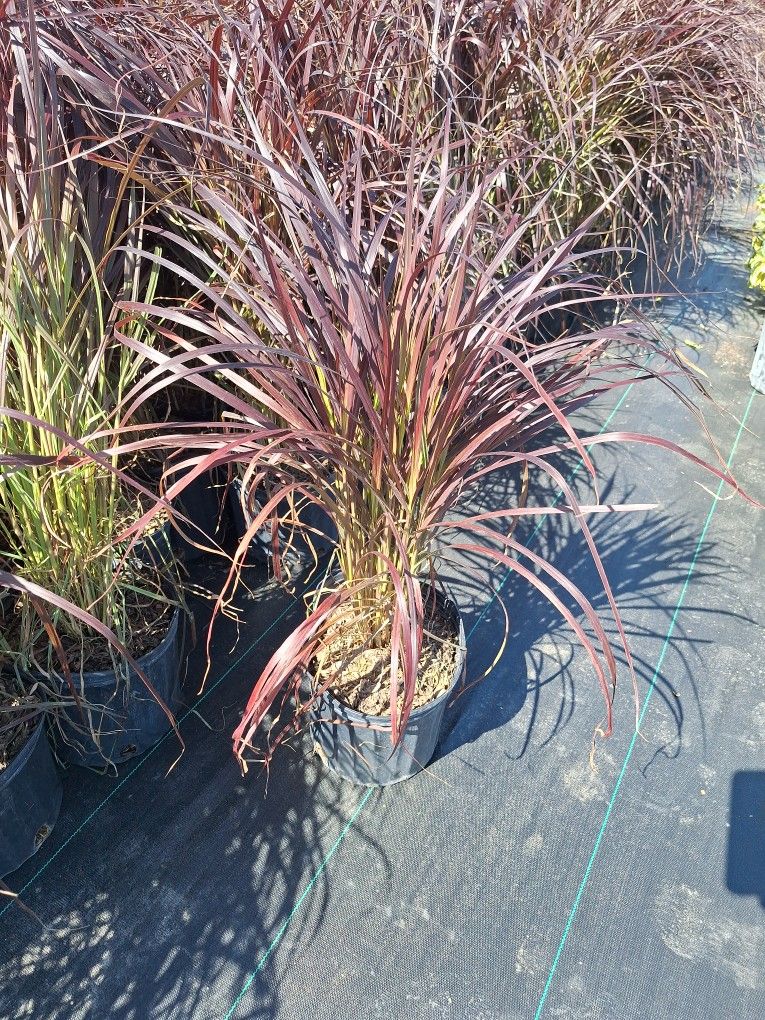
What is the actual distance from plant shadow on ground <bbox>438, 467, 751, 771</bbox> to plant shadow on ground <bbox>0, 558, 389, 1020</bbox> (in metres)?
0.30

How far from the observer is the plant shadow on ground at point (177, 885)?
1.02 metres

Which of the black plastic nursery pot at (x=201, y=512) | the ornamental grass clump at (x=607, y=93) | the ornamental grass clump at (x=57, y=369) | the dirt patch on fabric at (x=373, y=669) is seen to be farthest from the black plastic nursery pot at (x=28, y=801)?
the ornamental grass clump at (x=607, y=93)

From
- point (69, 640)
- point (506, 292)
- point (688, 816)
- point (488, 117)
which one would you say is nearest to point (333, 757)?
point (69, 640)

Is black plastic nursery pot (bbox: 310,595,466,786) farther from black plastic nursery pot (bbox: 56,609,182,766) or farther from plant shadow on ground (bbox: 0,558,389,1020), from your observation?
black plastic nursery pot (bbox: 56,609,182,766)

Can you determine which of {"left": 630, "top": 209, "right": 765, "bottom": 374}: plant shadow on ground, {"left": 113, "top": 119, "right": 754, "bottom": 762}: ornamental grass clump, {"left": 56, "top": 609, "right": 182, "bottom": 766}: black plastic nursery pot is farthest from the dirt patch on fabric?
{"left": 630, "top": 209, "right": 765, "bottom": 374}: plant shadow on ground

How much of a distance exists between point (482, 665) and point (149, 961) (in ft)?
2.48

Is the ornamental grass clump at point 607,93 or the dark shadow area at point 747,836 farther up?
the ornamental grass clump at point 607,93

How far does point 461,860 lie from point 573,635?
1.78 feet

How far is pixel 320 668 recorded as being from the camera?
117 cm

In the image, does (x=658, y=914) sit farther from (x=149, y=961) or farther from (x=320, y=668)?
(x=149, y=961)

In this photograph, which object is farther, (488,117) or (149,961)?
(488,117)

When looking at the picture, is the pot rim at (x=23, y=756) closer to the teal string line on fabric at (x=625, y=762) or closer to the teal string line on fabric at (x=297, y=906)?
the teal string line on fabric at (x=297, y=906)

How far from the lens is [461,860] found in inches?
46.0

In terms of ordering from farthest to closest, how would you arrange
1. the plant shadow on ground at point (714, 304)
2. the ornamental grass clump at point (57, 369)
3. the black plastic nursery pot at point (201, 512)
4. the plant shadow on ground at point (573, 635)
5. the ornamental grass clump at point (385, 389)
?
1. the plant shadow on ground at point (714, 304)
2. the black plastic nursery pot at point (201, 512)
3. the plant shadow on ground at point (573, 635)
4. the ornamental grass clump at point (57, 369)
5. the ornamental grass clump at point (385, 389)
